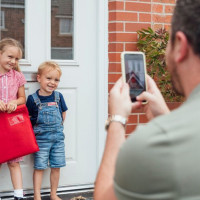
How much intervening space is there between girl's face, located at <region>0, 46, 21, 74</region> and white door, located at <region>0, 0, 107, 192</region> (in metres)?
0.38

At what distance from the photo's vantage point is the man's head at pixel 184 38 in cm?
121

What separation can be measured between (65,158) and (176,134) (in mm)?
3718

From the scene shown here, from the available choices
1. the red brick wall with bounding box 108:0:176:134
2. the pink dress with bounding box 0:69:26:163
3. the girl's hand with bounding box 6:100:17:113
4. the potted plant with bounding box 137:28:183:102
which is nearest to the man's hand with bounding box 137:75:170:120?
the girl's hand with bounding box 6:100:17:113

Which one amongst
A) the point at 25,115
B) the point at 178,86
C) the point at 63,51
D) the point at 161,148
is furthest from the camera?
the point at 63,51

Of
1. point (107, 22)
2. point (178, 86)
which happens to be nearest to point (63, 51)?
point (107, 22)

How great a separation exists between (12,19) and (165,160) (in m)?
3.63

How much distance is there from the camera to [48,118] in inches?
171

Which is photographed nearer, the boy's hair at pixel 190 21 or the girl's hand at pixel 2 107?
the boy's hair at pixel 190 21

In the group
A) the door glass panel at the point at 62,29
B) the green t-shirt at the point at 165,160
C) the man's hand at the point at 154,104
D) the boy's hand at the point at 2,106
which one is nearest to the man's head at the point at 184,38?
the green t-shirt at the point at 165,160

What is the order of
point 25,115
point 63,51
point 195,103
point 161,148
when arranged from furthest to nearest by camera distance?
point 63,51, point 25,115, point 195,103, point 161,148

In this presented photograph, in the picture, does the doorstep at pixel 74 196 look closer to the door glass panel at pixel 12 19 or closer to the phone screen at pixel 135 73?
the door glass panel at pixel 12 19

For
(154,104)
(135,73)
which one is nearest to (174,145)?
(154,104)

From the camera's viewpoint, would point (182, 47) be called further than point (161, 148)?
Yes

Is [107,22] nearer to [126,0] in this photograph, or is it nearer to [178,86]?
[126,0]
